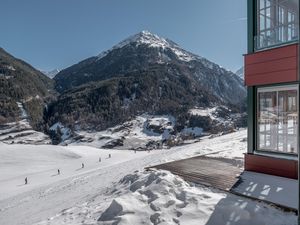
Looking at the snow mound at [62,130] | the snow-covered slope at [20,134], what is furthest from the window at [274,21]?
the snow mound at [62,130]

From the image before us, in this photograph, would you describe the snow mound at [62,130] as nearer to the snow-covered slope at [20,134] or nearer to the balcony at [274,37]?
the snow-covered slope at [20,134]

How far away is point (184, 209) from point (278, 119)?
13.3 ft

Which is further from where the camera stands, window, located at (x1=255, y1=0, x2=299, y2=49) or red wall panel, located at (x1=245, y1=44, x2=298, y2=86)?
window, located at (x1=255, y1=0, x2=299, y2=49)

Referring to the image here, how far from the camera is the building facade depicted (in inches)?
302

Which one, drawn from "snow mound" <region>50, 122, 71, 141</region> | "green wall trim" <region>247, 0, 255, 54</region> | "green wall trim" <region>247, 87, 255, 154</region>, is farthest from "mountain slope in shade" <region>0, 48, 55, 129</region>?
"green wall trim" <region>247, 0, 255, 54</region>

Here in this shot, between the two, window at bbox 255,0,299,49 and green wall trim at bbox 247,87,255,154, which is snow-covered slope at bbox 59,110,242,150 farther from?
window at bbox 255,0,299,49

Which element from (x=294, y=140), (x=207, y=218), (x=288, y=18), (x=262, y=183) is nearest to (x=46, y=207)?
(x=207, y=218)

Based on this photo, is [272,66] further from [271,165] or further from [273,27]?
[271,165]

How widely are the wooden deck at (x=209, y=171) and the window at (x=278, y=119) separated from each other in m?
1.23

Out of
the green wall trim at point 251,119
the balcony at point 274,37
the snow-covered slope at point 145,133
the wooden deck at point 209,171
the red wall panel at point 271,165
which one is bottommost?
the snow-covered slope at point 145,133

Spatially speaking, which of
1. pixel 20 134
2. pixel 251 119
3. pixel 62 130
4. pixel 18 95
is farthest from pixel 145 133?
pixel 251 119

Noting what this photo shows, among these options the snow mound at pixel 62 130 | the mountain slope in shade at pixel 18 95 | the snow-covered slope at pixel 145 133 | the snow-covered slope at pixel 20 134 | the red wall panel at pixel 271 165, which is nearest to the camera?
the red wall panel at pixel 271 165

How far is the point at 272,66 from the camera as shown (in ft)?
→ 26.0

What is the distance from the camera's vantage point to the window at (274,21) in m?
8.27
